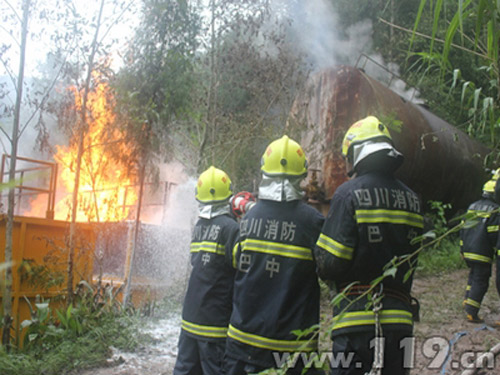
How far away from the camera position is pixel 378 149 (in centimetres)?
240

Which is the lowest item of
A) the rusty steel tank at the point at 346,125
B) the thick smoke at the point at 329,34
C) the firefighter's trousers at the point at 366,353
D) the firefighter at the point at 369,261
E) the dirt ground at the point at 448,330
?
the dirt ground at the point at 448,330

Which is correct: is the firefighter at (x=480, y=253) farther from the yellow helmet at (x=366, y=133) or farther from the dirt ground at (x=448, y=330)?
the yellow helmet at (x=366, y=133)

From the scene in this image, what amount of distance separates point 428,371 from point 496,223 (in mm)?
2104

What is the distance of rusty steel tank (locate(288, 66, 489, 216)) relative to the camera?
6.62m

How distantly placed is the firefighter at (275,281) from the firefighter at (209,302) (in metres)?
0.40

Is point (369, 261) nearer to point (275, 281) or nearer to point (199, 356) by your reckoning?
point (275, 281)

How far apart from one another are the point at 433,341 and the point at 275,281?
2286 mm

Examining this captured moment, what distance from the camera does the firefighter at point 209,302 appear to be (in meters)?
3.17

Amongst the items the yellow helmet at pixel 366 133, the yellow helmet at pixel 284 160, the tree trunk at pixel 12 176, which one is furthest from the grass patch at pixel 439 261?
the tree trunk at pixel 12 176

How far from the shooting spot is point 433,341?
4180 millimetres

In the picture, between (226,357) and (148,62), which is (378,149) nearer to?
(226,357)

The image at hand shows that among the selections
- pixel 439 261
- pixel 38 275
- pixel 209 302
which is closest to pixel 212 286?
pixel 209 302

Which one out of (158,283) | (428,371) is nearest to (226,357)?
(428,371)

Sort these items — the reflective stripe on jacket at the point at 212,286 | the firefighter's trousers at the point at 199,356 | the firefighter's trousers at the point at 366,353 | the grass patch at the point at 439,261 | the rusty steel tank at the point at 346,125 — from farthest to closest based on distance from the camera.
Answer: the grass patch at the point at 439,261 < the rusty steel tank at the point at 346,125 < the reflective stripe on jacket at the point at 212,286 < the firefighter's trousers at the point at 199,356 < the firefighter's trousers at the point at 366,353
